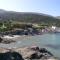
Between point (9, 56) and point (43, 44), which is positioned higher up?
point (9, 56)

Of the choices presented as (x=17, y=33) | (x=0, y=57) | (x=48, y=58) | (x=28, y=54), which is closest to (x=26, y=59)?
(x=28, y=54)

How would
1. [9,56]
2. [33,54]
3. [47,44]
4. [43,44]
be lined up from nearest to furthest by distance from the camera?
1. [9,56]
2. [33,54]
3. [43,44]
4. [47,44]

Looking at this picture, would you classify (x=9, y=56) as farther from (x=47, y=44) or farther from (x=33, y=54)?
(x=47, y=44)

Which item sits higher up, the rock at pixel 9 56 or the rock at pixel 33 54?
the rock at pixel 9 56

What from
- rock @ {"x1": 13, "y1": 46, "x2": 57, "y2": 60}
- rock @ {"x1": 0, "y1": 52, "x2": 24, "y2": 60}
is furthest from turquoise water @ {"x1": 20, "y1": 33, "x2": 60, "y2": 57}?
rock @ {"x1": 0, "y1": 52, "x2": 24, "y2": 60}

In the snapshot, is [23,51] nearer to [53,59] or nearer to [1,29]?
[53,59]

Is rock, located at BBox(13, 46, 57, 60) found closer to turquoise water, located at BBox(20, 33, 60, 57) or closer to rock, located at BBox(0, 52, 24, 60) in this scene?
rock, located at BBox(0, 52, 24, 60)

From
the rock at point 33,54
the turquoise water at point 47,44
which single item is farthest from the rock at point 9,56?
the turquoise water at point 47,44

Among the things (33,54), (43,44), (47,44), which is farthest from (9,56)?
(47,44)

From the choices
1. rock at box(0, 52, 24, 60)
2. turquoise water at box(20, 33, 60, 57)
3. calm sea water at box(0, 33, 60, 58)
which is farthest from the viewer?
calm sea water at box(0, 33, 60, 58)

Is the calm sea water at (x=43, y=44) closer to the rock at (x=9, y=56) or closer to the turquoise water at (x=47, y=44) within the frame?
the turquoise water at (x=47, y=44)

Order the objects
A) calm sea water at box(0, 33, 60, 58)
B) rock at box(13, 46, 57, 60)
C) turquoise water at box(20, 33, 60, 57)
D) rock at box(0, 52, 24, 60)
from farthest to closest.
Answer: calm sea water at box(0, 33, 60, 58)
turquoise water at box(20, 33, 60, 57)
rock at box(13, 46, 57, 60)
rock at box(0, 52, 24, 60)

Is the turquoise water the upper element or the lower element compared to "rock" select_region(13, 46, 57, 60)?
lower

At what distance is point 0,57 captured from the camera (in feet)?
81.5
